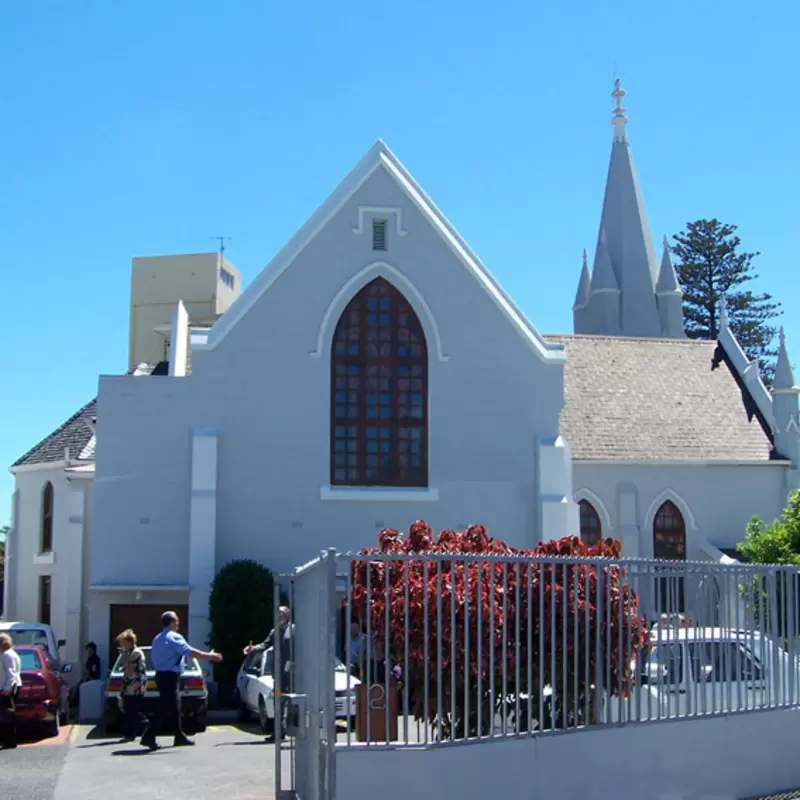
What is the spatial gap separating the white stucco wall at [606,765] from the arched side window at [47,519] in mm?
23310

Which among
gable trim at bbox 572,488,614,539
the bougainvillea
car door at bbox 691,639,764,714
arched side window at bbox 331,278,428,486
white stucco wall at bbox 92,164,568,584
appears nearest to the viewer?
the bougainvillea

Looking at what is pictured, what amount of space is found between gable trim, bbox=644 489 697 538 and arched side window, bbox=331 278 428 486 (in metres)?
7.90

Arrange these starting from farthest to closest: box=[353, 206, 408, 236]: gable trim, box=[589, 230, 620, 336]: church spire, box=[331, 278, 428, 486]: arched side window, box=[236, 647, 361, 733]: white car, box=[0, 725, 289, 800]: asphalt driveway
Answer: box=[589, 230, 620, 336]: church spire, box=[353, 206, 408, 236]: gable trim, box=[331, 278, 428, 486]: arched side window, box=[236, 647, 361, 733]: white car, box=[0, 725, 289, 800]: asphalt driveway

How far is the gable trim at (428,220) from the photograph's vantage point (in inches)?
1010

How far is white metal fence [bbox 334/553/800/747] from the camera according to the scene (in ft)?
32.8

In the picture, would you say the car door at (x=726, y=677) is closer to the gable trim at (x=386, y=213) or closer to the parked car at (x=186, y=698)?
the parked car at (x=186, y=698)

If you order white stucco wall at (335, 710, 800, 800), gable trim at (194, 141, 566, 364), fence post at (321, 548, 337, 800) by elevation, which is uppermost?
gable trim at (194, 141, 566, 364)

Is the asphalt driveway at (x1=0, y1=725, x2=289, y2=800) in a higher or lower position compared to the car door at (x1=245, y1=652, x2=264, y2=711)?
lower

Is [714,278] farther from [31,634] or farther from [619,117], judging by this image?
[31,634]

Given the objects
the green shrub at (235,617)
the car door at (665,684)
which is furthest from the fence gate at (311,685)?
the green shrub at (235,617)

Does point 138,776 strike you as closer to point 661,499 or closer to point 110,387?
point 110,387

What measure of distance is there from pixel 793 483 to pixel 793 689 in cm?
1946

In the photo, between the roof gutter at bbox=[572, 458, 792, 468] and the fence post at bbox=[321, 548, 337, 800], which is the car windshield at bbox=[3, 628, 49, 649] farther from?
the fence post at bbox=[321, 548, 337, 800]

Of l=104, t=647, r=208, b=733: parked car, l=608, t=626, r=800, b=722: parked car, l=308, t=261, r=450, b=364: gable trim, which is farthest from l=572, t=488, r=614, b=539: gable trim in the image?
l=608, t=626, r=800, b=722: parked car
